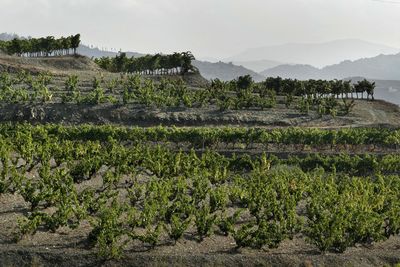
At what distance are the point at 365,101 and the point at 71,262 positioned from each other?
235 feet

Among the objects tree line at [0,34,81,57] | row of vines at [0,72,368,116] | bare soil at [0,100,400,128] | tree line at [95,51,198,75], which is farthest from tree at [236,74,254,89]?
tree line at [0,34,81,57]

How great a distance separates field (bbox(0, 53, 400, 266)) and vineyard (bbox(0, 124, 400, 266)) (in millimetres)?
88

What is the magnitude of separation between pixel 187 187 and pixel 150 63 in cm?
7396

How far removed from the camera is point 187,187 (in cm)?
2702

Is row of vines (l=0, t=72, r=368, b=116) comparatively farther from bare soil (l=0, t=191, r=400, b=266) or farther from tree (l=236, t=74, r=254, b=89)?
bare soil (l=0, t=191, r=400, b=266)

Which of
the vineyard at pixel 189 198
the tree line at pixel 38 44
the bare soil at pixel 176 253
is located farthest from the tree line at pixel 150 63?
the bare soil at pixel 176 253

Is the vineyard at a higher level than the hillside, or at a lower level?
lower

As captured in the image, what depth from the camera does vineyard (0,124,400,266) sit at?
20.5 metres

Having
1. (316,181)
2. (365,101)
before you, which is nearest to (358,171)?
(316,181)

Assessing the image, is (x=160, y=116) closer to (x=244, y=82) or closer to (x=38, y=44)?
(x=244, y=82)

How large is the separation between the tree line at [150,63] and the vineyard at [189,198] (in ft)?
175

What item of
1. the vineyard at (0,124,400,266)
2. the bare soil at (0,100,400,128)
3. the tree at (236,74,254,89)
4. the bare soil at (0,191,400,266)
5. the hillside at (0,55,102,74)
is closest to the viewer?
the bare soil at (0,191,400,266)

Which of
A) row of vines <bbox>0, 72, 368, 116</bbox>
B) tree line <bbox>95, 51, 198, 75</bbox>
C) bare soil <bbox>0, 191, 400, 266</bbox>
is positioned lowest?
bare soil <bbox>0, 191, 400, 266</bbox>

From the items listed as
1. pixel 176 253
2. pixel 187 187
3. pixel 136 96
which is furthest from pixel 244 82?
pixel 176 253
